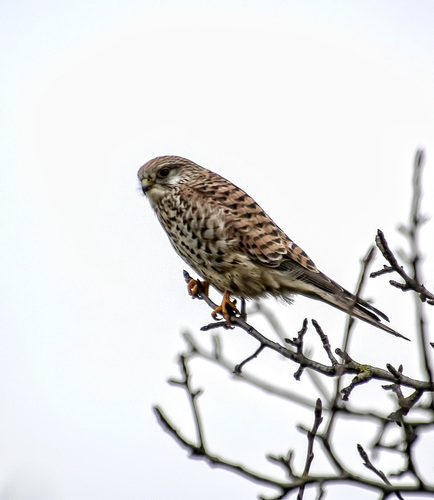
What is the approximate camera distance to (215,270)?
508 cm

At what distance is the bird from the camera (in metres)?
5.05

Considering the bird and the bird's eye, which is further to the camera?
the bird's eye

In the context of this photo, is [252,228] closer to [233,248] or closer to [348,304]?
[233,248]

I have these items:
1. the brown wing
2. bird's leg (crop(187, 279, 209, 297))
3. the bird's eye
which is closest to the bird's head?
the bird's eye

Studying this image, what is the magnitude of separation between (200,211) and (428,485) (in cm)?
324

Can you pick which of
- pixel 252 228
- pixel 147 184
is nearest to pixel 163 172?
pixel 147 184

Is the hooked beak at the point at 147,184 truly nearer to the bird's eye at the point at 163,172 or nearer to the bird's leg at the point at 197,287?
the bird's eye at the point at 163,172

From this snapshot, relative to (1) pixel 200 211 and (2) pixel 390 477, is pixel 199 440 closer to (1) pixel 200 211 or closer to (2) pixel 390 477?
(2) pixel 390 477

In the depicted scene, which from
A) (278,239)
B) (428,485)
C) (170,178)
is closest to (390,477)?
(428,485)

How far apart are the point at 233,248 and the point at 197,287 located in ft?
1.07

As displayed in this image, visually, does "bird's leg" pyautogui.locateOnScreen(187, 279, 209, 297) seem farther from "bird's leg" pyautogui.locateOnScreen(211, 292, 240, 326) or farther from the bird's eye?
the bird's eye

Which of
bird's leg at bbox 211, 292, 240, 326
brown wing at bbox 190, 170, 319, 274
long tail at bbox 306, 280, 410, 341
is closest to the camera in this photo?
long tail at bbox 306, 280, 410, 341

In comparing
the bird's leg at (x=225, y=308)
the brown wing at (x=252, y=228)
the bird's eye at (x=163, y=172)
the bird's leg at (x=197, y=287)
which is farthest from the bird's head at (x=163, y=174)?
the bird's leg at (x=225, y=308)

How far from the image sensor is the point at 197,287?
17.1 ft
